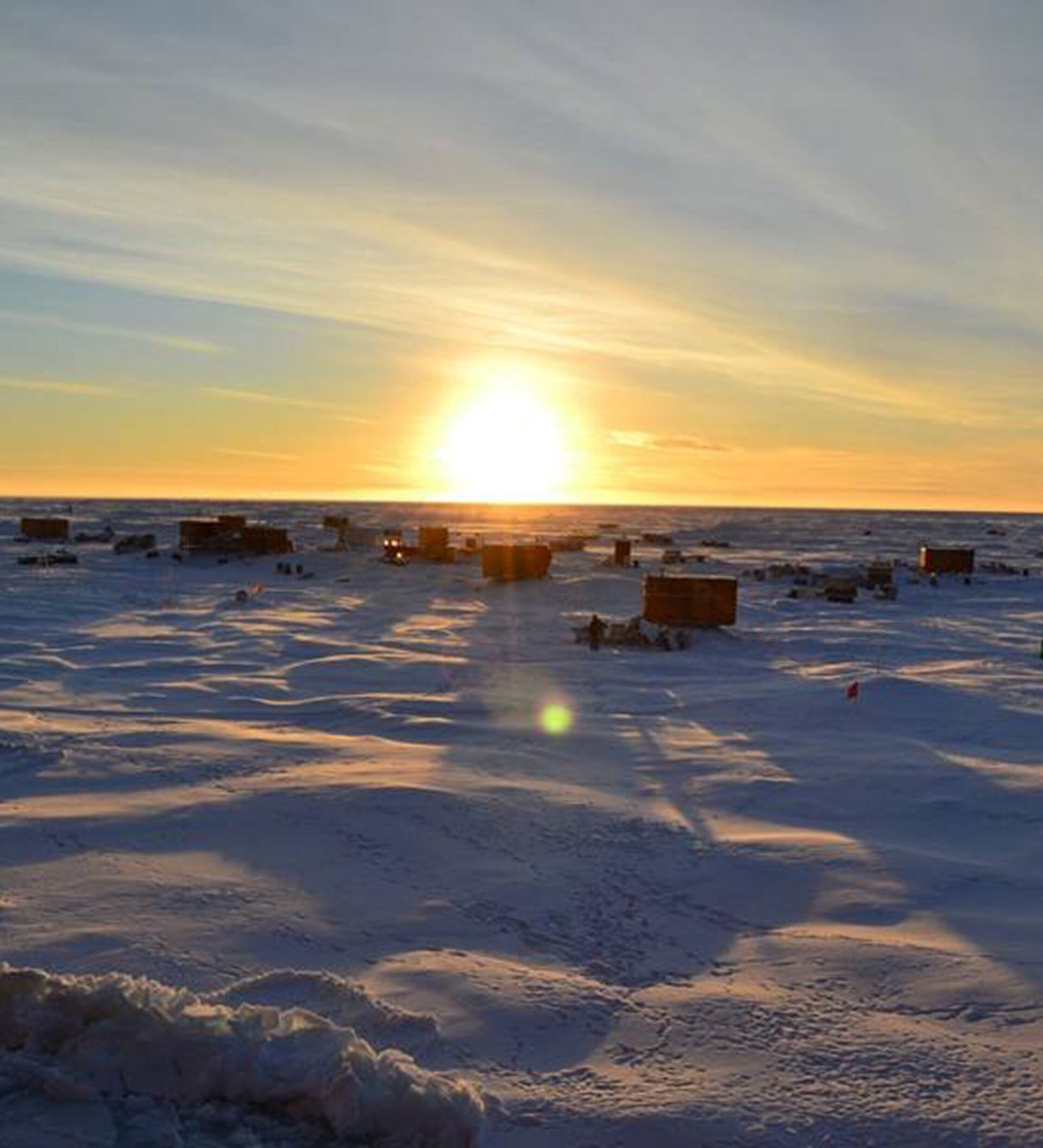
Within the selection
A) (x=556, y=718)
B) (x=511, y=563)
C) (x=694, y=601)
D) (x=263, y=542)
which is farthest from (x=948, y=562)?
(x=556, y=718)

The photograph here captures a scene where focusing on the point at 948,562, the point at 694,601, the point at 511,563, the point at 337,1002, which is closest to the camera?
the point at 337,1002

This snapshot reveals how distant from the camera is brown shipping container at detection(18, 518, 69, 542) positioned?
69125 millimetres

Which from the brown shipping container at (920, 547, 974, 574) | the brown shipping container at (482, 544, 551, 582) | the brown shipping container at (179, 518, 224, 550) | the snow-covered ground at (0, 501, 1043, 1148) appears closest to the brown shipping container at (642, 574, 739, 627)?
the snow-covered ground at (0, 501, 1043, 1148)

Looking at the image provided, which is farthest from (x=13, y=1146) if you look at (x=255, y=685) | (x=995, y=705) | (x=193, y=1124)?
(x=995, y=705)

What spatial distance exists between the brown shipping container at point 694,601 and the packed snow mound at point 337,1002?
23.2m

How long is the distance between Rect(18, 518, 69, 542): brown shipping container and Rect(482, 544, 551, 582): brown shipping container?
121 feet

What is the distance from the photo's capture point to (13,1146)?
4980 mm

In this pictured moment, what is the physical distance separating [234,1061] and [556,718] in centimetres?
1202

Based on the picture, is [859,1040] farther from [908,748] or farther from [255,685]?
[255,685]

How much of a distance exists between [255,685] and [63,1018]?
14.3 meters

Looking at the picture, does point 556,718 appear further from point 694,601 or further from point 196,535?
point 196,535

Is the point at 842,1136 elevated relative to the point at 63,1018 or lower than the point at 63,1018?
lower

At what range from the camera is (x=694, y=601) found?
2991 centimetres

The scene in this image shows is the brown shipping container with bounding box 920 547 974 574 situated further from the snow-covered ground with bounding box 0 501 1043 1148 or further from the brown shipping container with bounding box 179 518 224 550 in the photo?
the brown shipping container with bounding box 179 518 224 550
